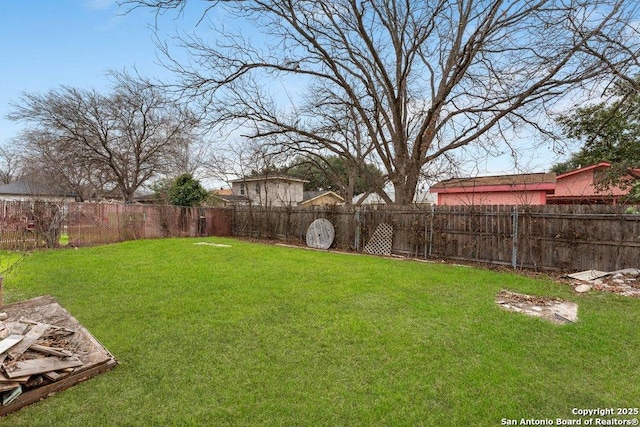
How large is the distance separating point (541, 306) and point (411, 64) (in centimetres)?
852

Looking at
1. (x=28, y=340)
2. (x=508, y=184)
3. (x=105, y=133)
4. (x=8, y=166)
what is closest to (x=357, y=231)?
(x=508, y=184)

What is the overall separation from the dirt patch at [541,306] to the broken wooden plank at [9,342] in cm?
523

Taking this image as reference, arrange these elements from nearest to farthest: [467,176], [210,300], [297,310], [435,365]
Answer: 1. [435,365]
2. [297,310]
3. [210,300]
4. [467,176]

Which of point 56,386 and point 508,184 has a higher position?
point 508,184

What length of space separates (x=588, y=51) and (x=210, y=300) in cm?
897

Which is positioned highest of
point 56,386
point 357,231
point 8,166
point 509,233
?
point 8,166

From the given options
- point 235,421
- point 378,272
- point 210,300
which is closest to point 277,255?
point 378,272

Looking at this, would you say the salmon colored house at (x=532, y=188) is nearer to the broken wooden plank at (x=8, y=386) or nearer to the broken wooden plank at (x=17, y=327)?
the broken wooden plank at (x=17, y=327)

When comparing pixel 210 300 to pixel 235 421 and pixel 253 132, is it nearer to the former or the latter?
pixel 235 421

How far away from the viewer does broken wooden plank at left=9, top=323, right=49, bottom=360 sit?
2.44m

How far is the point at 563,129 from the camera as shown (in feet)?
33.0

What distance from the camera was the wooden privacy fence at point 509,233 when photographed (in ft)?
20.4

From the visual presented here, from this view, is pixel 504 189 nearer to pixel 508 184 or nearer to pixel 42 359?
pixel 508 184

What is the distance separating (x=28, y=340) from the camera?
2.61 meters
